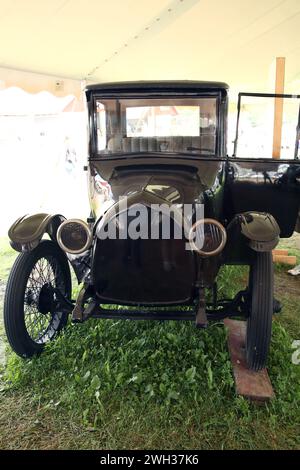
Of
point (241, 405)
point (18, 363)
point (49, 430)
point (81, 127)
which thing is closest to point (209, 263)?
point (241, 405)

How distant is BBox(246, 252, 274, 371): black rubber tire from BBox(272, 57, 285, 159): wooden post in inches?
Result: 103

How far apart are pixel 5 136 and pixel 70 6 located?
2812 mm

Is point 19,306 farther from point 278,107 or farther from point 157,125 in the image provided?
point 278,107

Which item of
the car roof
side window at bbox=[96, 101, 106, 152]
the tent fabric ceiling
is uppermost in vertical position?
the tent fabric ceiling

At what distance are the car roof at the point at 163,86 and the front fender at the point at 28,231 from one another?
3.48ft

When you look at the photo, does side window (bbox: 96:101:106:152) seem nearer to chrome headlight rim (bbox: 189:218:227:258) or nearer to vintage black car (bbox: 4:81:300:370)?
vintage black car (bbox: 4:81:300:370)

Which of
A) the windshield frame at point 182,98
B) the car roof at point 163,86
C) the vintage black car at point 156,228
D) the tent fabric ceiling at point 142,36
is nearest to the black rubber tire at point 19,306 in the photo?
the vintage black car at point 156,228

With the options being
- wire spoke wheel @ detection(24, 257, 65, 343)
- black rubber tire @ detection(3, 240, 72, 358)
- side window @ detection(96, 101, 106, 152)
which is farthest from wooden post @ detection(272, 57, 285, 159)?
black rubber tire @ detection(3, 240, 72, 358)

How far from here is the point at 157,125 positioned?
2996mm

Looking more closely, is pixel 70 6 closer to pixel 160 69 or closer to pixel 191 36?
pixel 191 36

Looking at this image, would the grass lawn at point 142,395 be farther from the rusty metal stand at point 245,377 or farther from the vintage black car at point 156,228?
the vintage black car at point 156,228

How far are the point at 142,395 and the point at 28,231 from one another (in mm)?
1161

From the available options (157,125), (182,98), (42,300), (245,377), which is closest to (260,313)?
(245,377)

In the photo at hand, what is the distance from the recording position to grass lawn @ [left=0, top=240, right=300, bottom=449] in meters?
1.76
